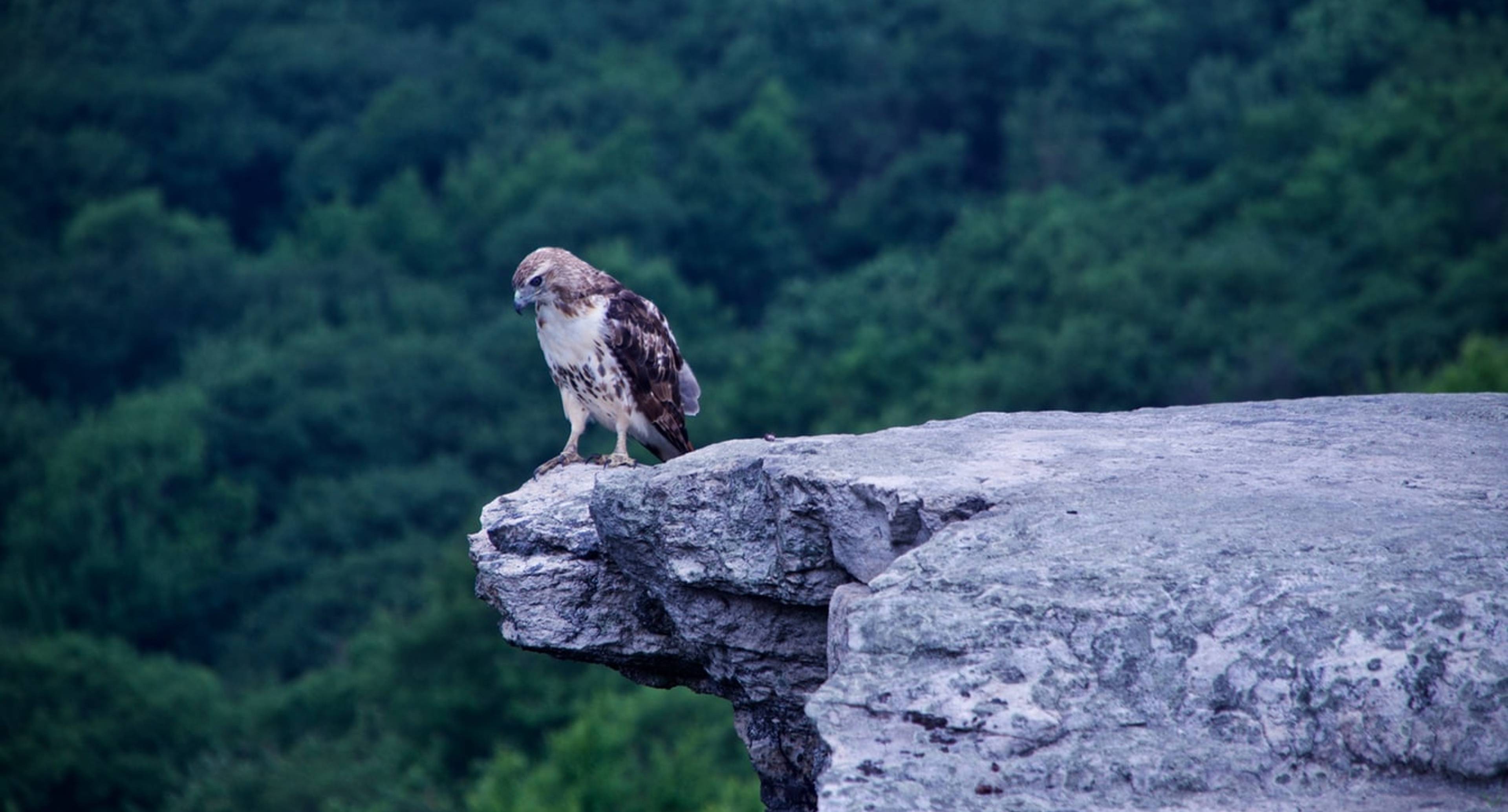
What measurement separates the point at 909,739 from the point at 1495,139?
59.0 meters

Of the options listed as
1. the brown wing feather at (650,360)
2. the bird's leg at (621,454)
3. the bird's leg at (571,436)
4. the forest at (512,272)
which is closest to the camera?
the bird's leg at (621,454)

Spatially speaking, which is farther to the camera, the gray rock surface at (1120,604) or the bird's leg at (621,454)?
the bird's leg at (621,454)

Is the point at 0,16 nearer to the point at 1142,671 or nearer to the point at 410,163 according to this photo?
the point at 410,163

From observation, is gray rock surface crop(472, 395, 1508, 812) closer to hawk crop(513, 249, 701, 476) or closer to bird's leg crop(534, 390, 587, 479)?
bird's leg crop(534, 390, 587, 479)

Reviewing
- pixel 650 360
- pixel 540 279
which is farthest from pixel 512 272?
pixel 540 279

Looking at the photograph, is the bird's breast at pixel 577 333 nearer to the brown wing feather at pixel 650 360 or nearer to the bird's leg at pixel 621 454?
the brown wing feather at pixel 650 360

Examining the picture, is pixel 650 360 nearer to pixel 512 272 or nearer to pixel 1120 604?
pixel 1120 604

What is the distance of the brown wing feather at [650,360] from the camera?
10.8 meters

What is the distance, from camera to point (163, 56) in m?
90.6

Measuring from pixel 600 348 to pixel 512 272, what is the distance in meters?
65.1

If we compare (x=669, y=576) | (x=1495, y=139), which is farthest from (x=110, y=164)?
(x=669, y=576)

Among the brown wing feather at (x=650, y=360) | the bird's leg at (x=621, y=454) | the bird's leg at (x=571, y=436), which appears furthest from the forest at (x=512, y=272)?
the bird's leg at (x=621, y=454)

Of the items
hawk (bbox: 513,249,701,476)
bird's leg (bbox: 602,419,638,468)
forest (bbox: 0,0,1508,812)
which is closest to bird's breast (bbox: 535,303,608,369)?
hawk (bbox: 513,249,701,476)

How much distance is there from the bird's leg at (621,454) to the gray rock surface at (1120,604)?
1.36 meters
